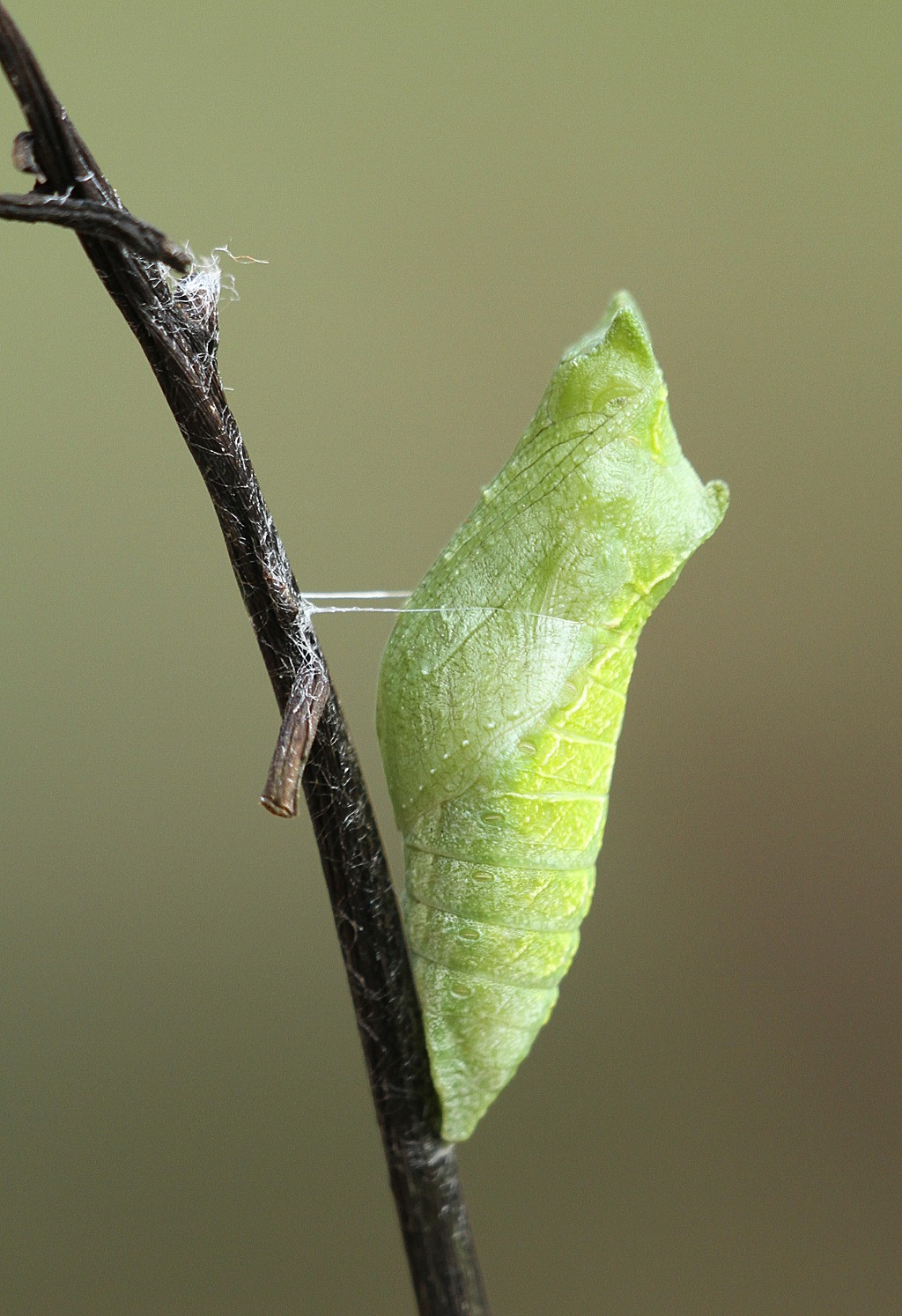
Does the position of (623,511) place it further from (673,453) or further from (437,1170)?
(437,1170)

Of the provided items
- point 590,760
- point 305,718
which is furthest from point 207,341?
point 590,760

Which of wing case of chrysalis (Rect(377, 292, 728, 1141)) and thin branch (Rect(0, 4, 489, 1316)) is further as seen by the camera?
wing case of chrysalis (Rect(377, 292, 728, 1141))

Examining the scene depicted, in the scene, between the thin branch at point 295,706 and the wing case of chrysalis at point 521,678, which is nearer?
the thin branch at point 295,706
